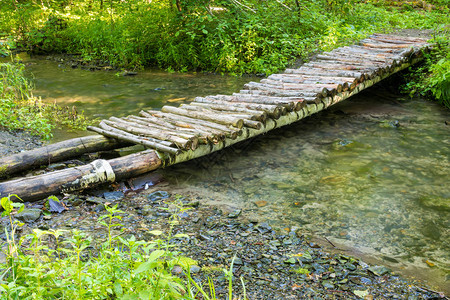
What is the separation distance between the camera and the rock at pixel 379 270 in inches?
135

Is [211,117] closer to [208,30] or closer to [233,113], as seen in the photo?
[233,113]

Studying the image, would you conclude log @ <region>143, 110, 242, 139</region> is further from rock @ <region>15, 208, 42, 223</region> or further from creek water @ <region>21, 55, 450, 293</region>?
rock @ <region>15, 208, 42, 223</region>

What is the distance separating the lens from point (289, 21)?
38.3 feet

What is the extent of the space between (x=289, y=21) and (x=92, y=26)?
6.76 metres

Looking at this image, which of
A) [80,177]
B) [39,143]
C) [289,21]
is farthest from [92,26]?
[80,177]

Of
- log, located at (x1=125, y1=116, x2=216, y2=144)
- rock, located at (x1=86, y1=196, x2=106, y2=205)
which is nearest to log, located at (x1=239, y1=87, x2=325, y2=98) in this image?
log, located at (x1=125, y1=116, x2=216, y2=144)

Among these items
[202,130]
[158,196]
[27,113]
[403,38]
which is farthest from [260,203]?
[403,38]

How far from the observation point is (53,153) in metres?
5.32

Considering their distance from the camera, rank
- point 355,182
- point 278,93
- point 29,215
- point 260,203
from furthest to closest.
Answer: point 278,93
point 355,182
point 260,203
point 29,215

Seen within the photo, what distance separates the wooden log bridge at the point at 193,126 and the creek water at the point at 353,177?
508 millimetres

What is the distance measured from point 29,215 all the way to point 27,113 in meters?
3.46

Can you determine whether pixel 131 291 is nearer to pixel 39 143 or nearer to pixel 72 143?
pixel 72 143

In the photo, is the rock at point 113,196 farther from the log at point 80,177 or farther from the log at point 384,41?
the log at point 384,41

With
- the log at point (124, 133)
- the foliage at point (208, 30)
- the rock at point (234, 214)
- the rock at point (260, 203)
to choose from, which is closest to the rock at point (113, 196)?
the log at point (124, 133)
